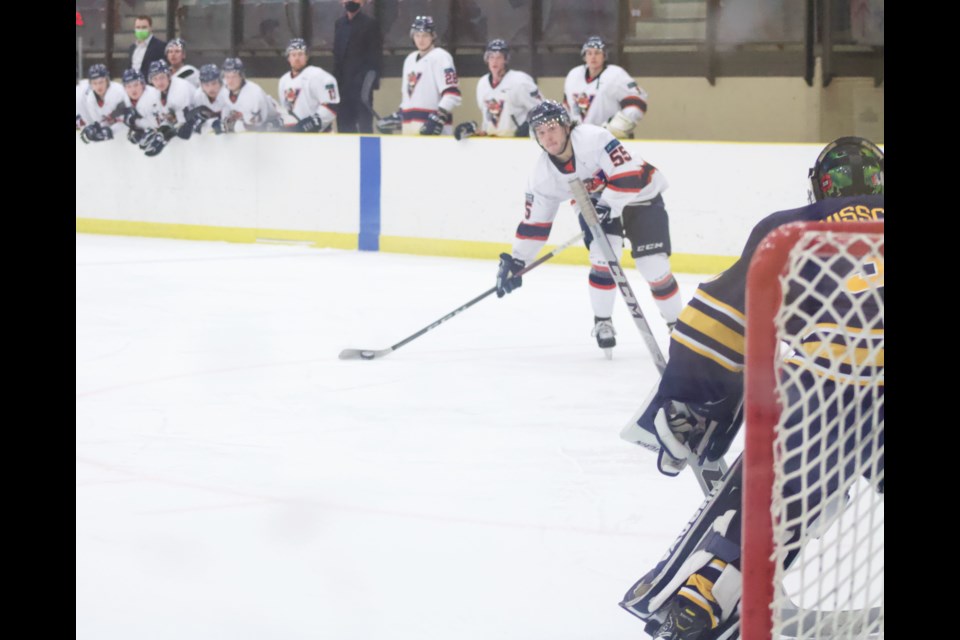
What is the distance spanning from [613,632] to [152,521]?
1071 mm

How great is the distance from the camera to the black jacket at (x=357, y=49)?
9.21 metres

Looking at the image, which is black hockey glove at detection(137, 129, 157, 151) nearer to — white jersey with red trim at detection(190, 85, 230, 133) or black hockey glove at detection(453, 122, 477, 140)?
white jersey with red trim at detection(190, 85, 230, 133)

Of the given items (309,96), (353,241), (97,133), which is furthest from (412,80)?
(97,133)

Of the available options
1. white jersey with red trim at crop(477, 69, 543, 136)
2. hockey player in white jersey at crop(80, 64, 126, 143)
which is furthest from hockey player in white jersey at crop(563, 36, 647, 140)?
hockey player in white jersey at crop(80, 64, 126, 143)

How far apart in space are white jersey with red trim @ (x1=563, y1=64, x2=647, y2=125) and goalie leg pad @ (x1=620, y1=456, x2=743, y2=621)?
6.26 m

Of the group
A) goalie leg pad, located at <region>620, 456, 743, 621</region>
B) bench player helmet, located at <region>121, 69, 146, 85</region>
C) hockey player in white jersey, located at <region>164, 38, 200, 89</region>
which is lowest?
goalie leg pad, located at <region>620, 456, 743, 621</region>

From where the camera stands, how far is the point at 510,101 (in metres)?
8.48

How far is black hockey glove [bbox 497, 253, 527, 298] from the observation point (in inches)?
187

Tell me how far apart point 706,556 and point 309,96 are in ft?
26.6

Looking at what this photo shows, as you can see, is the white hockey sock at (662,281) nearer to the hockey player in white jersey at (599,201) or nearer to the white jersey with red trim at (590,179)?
the hockey player in white jersey at (599,201)

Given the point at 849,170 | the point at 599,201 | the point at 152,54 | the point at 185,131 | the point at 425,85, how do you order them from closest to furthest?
1. the point at 849,170
2. the point at 599,201
3. the point at 425,85
4. the point at 185,131
5. the point at 152,54

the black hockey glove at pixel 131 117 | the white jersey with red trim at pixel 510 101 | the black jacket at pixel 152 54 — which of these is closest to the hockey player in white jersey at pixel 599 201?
the white jersey with red trim at pixel 510 101

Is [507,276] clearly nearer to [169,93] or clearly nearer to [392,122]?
[392,122]
